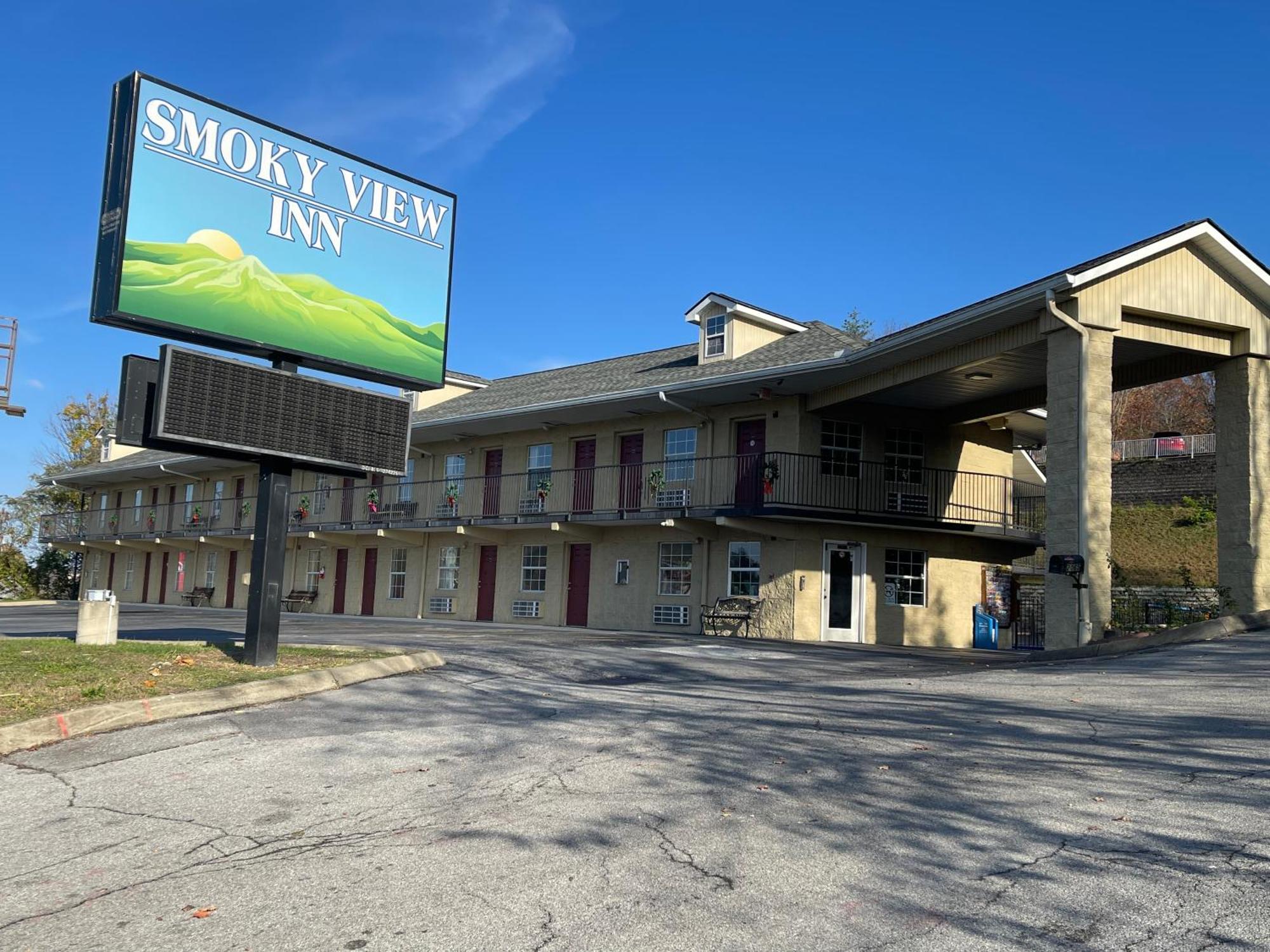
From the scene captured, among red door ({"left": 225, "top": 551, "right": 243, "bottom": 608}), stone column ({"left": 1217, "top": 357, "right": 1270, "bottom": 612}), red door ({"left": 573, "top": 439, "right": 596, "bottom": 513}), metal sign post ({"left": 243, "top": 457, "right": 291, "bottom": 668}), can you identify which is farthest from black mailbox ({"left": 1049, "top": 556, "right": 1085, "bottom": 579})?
red door ({"left": 225, "top": 551, "right": 243, "bottom": 608})

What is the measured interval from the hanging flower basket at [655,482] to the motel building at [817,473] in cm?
6

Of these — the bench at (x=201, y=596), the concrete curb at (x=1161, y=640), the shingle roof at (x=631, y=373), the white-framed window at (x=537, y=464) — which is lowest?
the bench at (x=201, y=596)

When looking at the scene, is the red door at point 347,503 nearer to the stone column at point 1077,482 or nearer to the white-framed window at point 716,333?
the white-framed window at point 716,333

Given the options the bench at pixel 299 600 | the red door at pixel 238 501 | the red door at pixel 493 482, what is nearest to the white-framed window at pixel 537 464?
the red door at pixel 493 482

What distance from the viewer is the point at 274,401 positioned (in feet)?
40.7

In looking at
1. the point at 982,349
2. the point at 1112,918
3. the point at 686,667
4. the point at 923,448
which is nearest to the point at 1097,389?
the point at 982,349

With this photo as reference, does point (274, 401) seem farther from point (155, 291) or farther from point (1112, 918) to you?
point (1112, 918)

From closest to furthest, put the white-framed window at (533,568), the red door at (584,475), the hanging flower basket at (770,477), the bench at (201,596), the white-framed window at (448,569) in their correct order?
1. the hanging flower basket at (770,477)
2. the red door at (584,475)
3. the white-framed window at (533,568)
4. the white-framed window at (448,569)
5. the bench at (201,596)

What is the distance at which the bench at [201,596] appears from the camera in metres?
42.5

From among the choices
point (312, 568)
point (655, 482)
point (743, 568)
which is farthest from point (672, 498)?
→ point (312, 568)

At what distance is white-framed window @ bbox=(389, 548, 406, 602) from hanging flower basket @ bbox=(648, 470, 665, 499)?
11.0 metres

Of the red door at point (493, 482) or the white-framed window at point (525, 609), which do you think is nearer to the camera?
the white-framed window at point (525, 609)

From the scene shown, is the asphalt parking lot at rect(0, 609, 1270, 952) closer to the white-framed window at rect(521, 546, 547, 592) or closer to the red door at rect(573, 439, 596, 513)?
the red door at rect(573, 439, 596, 513)

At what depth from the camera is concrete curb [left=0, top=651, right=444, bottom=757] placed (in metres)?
8.48
